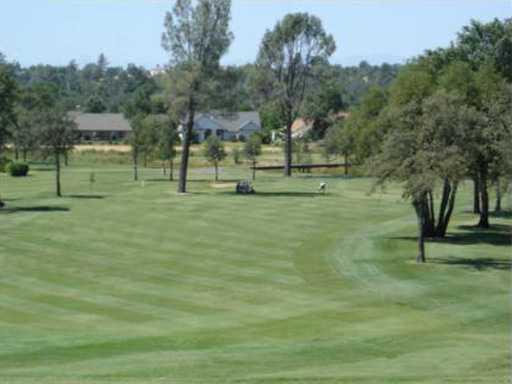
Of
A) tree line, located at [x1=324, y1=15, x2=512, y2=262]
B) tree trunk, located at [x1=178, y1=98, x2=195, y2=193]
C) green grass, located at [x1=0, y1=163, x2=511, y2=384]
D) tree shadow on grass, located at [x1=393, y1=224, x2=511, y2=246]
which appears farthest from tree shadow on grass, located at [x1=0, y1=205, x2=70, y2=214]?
tree shadow on grass, located at [x1=393, y1=224, x2=511, y2=246]

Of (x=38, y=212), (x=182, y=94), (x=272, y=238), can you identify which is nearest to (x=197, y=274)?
(x=272, y=238)

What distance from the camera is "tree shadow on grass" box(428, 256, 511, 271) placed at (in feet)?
130

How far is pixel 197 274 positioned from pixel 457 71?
19.5 m

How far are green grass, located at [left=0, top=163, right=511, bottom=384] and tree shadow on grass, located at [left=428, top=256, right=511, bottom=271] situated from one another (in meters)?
0.17

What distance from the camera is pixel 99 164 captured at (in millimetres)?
110375

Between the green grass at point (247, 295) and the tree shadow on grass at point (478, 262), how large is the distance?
166 mm

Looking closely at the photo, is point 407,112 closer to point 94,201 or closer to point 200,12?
point 94,201

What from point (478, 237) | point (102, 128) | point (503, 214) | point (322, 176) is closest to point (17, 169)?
point (322, 176)

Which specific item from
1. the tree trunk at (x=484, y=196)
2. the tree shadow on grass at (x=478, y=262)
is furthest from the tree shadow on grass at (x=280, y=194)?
the tree shadow on grass at (x=478, y=262)

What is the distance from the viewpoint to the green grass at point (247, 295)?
22469 millimetres

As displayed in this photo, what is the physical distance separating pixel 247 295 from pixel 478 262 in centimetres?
1210

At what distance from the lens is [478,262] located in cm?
4081

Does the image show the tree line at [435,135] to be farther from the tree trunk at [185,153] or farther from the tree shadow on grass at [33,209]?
→ the tree shadow on grass at [33,209]

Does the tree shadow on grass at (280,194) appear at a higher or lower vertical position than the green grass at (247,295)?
higher
